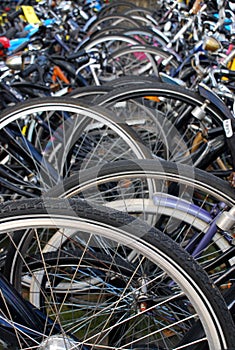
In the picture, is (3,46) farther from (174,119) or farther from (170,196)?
(170,196)

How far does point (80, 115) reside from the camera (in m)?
2.97

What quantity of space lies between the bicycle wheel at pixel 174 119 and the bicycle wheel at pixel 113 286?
855 millimetres

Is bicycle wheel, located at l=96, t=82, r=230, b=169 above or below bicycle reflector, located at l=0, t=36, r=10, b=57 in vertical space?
below

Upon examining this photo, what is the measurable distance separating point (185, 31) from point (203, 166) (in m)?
2.57

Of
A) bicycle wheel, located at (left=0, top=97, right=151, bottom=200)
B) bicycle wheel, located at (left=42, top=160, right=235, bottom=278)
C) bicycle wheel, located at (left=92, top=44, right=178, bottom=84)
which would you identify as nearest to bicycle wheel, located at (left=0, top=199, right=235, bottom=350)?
bicycle wheel, located at (left=42, top=160, right=235, bottom=278)

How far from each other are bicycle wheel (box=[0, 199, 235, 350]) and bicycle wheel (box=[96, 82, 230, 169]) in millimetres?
855

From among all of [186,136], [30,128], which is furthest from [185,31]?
[30,128]

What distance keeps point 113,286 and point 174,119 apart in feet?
5.08

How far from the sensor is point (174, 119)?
3.50m

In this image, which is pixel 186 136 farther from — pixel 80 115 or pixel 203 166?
pixel 80 115

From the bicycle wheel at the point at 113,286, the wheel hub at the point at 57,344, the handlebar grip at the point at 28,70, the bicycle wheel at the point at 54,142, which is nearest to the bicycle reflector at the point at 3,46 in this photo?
the handlebar grip at the point at 28,70

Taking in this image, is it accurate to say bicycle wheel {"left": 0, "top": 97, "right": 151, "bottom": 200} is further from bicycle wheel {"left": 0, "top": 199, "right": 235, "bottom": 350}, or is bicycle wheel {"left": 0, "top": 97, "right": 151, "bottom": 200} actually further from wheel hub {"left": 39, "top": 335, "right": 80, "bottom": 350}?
wheel hub {"left": 39, "top": 335, "right": 80, "bottom": 350}

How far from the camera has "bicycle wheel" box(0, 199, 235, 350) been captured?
5.53 feet

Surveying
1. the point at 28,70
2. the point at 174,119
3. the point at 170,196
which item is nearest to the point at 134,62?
the point at 28,70
